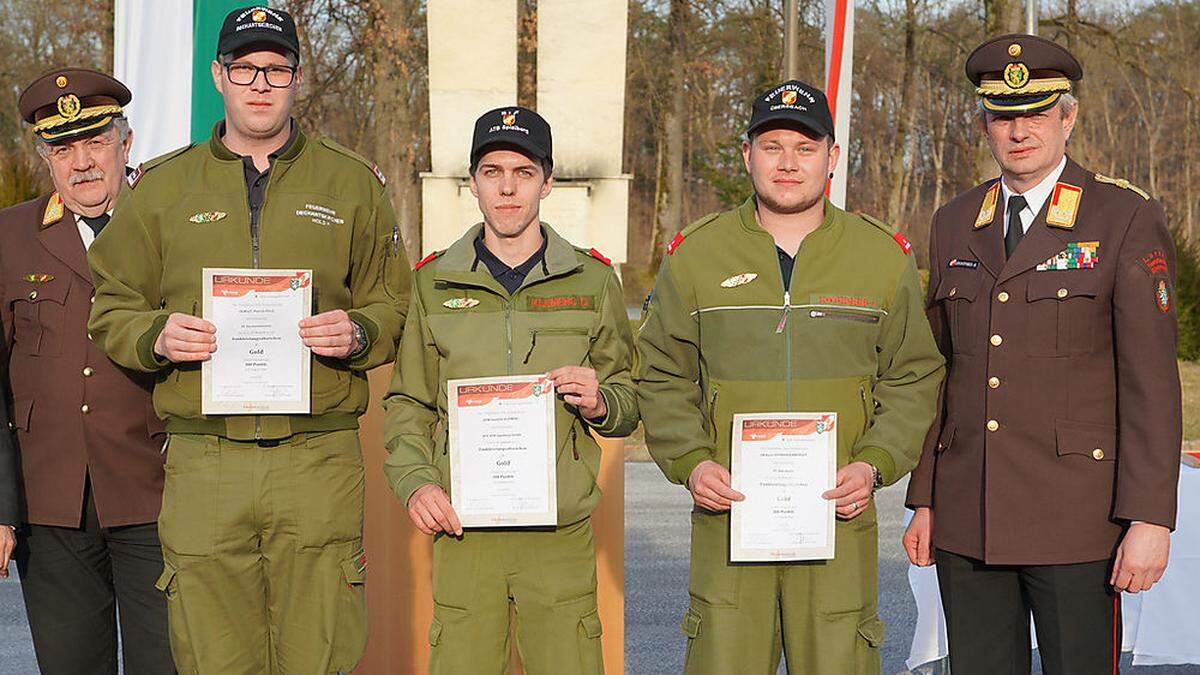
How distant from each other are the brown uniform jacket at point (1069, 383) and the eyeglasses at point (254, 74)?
85.4 inches

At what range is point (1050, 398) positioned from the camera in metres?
3.87

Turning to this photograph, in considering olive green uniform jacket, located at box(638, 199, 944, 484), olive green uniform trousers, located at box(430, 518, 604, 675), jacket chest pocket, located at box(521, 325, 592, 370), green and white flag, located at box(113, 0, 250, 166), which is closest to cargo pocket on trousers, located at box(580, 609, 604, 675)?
olive green uniform trousers, located at box(430, 518, 604, 675)

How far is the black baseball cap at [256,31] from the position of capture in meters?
3.97

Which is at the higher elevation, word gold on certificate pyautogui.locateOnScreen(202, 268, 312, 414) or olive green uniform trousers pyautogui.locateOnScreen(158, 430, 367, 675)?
word gold on certificate pyautogui.locateOnScreen(202, 268, 312, 414)

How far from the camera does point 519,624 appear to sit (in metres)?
Result: 3.95

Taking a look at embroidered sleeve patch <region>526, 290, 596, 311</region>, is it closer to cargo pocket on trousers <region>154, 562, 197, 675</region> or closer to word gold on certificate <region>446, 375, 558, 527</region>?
word gold on certificate <region>446, 375, 558, 527</region>

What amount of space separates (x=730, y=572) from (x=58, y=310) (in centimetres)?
233

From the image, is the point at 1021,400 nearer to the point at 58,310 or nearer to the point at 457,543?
the point at 457,543

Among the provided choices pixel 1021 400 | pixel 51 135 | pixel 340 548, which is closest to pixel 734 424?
pixel 1021 400

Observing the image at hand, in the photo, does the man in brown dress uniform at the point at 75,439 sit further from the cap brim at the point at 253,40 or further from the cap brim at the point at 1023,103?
the cap brim at the point at 1023,103

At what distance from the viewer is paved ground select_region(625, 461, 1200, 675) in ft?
20.6

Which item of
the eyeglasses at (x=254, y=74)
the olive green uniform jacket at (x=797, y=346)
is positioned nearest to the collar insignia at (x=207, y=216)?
the eyeglasses at (x=254, y=74)

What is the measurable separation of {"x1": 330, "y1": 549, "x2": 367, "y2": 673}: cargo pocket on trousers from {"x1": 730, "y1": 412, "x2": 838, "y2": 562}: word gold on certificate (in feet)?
3.89

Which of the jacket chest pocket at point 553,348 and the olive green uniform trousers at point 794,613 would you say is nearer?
the olive green uniform trousers at point 794,613
